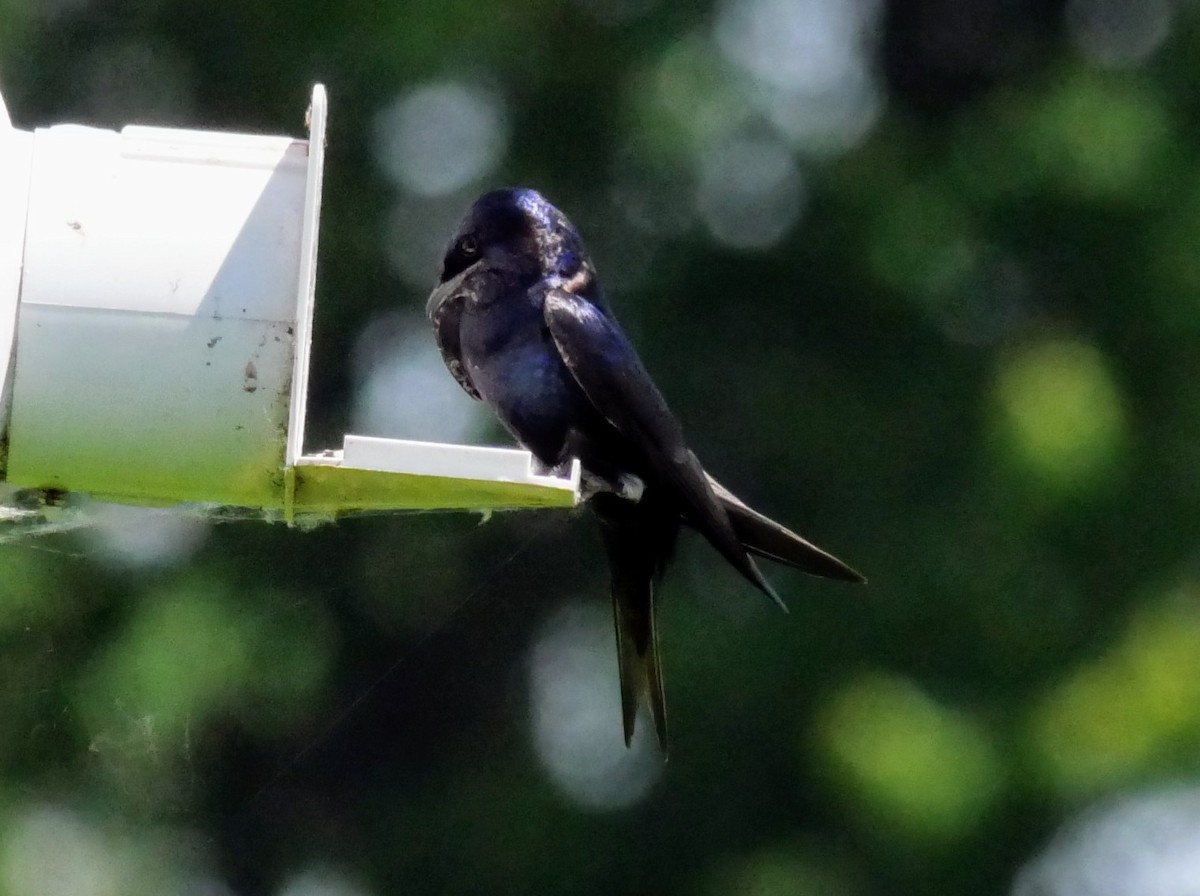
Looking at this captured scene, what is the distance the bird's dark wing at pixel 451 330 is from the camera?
2951 millimetres

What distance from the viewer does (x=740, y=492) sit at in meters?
4.61

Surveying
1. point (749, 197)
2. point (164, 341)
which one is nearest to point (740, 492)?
point (749, 197)

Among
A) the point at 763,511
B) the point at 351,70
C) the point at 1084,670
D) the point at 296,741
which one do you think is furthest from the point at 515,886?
the point at 351,70

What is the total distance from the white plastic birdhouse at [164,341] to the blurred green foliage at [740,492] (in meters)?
2.33

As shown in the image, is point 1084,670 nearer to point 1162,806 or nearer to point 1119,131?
point 1162,806

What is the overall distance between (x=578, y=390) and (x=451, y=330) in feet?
0.76

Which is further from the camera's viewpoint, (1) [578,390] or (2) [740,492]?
(2) [740,492]

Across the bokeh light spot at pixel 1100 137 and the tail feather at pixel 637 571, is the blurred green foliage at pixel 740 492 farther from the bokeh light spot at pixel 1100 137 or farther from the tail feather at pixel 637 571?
the tail feather at pixel 637 571

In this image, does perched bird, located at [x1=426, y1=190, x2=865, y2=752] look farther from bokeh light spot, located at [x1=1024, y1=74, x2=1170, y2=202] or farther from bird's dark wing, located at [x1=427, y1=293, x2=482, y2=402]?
bokeh light spot, located at [x1=1024, y1=74, x2=1170, y2=202]

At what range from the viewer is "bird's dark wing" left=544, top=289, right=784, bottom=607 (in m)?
2.71

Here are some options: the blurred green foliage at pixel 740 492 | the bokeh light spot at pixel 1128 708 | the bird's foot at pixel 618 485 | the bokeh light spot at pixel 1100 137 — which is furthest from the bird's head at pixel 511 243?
the bokeh light spot at pixel 1100 137

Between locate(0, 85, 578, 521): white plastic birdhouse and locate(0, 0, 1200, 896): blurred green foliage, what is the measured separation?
7.63 feet

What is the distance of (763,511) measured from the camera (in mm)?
4598

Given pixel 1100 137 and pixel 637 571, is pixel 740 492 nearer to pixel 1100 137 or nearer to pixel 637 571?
pixel 1100 137
